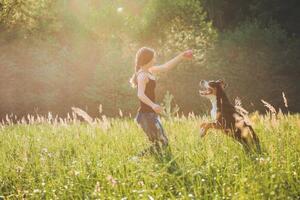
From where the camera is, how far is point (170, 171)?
6.42m

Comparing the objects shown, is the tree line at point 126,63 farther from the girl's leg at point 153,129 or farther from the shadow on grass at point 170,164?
the shadow on grass at point 170,164

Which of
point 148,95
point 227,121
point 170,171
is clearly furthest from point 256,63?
point 170,171

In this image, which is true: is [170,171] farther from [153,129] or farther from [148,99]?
[148,99]

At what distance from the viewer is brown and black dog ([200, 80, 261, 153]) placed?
264 inches

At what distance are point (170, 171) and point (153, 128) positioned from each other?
0.93 meters

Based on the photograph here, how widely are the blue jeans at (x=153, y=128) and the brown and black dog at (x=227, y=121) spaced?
632mm

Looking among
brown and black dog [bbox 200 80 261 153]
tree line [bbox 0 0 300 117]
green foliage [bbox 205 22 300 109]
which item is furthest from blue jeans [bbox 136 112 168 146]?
green foliage [bbox 205 22 300 109]

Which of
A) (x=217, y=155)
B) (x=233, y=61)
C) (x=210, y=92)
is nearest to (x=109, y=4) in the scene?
(x=233, y=61)

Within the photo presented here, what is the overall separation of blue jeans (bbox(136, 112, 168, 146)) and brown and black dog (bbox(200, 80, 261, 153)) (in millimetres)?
632

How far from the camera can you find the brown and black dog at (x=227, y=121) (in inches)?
264

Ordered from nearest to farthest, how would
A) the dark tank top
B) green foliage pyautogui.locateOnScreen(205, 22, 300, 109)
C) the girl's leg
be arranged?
the girl's leg < the dark tank top < green foliage pyautogui.locateOnScreen(205, 22, 300, 109)

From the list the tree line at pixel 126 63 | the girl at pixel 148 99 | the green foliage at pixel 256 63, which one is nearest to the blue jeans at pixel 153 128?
the girl at pixel 148 99

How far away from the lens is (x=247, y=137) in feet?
21.6

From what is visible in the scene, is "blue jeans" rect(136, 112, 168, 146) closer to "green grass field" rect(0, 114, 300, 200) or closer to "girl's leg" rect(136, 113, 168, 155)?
Result: "girl's leg" rect(136, 113, 168, 155)
